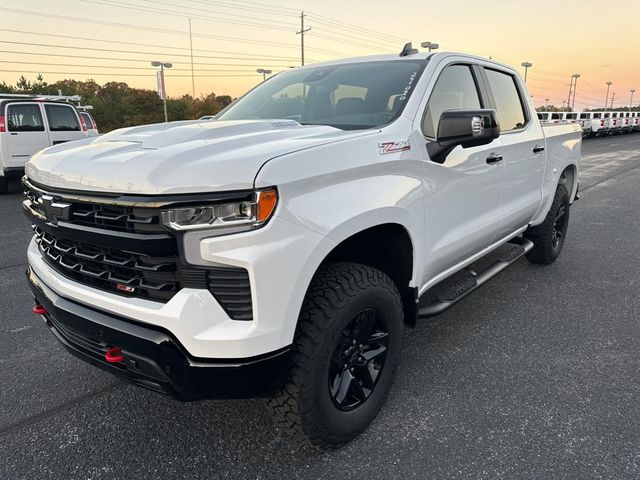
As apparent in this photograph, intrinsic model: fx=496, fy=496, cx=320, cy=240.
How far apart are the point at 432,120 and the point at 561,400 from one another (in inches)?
67.4

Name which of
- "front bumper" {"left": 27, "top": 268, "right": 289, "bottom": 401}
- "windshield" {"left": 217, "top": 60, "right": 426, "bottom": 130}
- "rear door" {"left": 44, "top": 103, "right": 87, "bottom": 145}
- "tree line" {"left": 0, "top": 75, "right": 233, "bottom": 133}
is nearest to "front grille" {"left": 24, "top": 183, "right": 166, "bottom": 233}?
"front bumper" {"left": 27, "top": 268, "right": 289, "bottom": 401}

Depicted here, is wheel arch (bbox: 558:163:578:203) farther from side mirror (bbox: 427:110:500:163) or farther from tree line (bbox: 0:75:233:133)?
tree line (bbox: 0:75:233:133)

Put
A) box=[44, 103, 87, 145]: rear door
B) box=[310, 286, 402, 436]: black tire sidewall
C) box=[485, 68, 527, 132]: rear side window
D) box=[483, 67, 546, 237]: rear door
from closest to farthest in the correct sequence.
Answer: box=[310, 286, 402, 436]: black tire sidewall → box=[483, 67, 546, 237]: rear door → box=[485, 68, 527, 132]: rear side window → box=[44, 103, 87, 145]: rear door

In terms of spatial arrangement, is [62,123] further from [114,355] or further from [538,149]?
[114,355]

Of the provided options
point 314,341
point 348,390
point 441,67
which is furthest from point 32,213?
point 441,67

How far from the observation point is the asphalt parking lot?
7.31 ft

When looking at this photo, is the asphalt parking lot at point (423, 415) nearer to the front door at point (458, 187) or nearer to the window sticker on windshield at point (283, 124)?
the front door at point (458, 187)

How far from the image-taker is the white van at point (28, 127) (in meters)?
10.5

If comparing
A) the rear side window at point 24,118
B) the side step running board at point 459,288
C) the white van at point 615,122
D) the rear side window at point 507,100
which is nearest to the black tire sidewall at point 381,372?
the side step running board at point 459,288

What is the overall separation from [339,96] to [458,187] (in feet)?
3.12

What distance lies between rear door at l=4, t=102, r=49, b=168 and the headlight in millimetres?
10730

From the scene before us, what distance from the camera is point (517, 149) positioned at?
3.78 m

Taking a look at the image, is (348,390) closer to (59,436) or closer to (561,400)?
(561,400)

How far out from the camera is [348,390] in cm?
237
